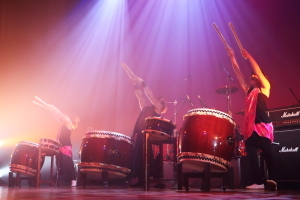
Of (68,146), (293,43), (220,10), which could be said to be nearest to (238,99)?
(293,43)

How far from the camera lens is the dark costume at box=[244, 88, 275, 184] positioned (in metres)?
3.23

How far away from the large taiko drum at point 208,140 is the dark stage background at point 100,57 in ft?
11.4

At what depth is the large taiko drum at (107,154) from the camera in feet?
14.0

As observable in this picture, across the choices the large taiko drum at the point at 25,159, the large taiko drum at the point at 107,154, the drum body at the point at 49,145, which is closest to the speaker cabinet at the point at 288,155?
the large taiko drum at the point at 107,154

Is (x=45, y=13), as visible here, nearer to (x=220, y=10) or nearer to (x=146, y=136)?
(x=220, y=10)

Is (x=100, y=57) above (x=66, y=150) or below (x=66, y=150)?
above

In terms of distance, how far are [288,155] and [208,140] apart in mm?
1435

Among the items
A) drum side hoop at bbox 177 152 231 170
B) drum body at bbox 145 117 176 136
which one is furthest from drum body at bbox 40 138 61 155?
drum side hoop at bbox 177 152 231 170

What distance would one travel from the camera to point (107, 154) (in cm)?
429

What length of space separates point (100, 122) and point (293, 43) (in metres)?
4.78

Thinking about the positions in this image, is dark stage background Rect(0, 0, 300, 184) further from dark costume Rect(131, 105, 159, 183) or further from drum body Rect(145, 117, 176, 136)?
drum body Rect(145, 117, 176, 136)

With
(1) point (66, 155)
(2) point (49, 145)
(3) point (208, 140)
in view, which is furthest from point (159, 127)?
(1) point (66, 155)

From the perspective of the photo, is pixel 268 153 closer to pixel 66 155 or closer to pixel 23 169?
pixel 66 155

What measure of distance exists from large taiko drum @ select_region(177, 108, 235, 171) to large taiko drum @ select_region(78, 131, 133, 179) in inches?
55.3
